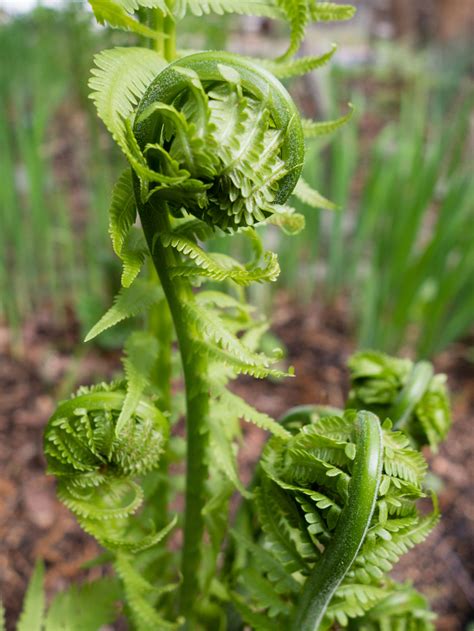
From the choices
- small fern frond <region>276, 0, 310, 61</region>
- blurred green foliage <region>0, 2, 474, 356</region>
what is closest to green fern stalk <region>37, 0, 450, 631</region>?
small fern frond <region>276, 0, 310, 61</region>

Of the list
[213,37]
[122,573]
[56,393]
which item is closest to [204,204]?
[122,573]

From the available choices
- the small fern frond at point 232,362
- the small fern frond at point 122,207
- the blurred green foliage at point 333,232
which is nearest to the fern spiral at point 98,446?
the small fern frond at point 232,362

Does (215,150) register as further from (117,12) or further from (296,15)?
(296,15)

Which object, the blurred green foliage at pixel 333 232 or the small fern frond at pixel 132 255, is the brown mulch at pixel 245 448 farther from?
the small fern frond at pixel 132 255

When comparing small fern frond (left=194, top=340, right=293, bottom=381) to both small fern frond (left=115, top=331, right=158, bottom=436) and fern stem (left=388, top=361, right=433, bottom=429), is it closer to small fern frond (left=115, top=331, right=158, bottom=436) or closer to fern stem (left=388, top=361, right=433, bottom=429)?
small fern frond (left=115, top=331, right=158, bottom=436)

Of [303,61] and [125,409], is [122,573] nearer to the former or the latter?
[125,409]

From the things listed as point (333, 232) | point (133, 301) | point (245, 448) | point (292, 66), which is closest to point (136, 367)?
point (133, 301)

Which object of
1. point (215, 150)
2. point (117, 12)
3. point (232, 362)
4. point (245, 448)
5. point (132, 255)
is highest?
point (117, 12)
